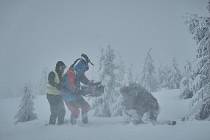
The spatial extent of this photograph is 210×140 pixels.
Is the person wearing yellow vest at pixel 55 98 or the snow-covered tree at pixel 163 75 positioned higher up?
the snow-covered tree at pixel 163 75

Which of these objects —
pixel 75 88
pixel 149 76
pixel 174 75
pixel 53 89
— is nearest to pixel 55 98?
pixel 53 89

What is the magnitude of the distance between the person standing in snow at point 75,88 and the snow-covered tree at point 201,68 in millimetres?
3135

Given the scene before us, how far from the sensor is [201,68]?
7.50 m

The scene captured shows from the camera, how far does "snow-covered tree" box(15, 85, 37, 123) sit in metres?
12.3

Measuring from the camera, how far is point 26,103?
50.5 ft

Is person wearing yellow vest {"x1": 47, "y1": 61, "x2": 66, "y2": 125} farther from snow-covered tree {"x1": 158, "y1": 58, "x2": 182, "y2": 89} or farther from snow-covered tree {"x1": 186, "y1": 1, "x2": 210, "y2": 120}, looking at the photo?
snow-covered tree {"x1": 158, "y1": 58, "x2": 182, "y2": 89}

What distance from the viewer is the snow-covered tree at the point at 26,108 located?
40.4 ft

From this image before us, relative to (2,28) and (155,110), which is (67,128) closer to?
(155,110)

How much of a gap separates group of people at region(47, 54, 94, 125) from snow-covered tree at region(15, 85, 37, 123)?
4079 millimetres

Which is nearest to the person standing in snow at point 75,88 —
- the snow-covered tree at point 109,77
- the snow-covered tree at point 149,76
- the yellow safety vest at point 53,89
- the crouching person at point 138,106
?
the yellow safety vest at point 53,89

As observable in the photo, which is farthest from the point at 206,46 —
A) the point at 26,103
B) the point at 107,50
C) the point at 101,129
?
the point at 26,103

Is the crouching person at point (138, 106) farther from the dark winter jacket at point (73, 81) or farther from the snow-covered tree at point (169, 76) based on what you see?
the snow-covered tree at point (169, 76)

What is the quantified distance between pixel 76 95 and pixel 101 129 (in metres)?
1.56

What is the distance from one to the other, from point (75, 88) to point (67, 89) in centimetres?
25
